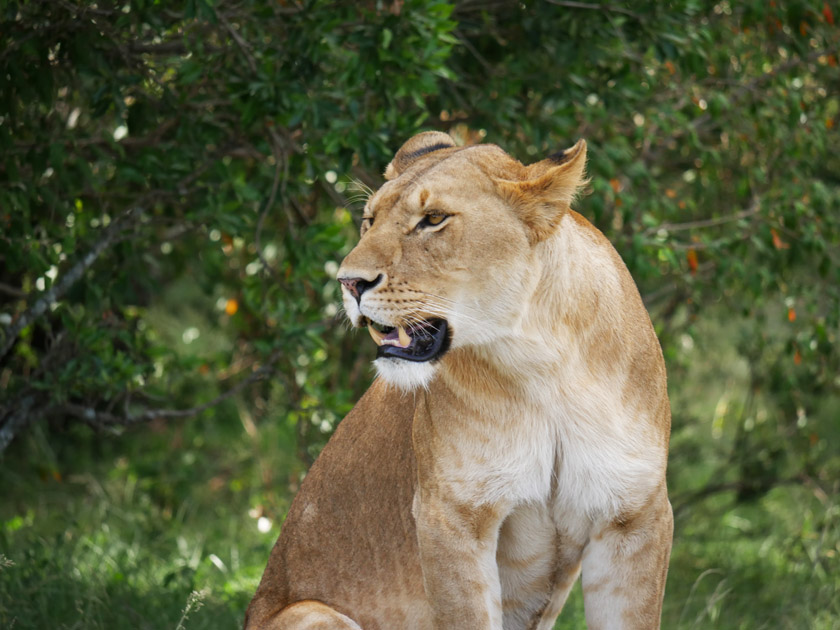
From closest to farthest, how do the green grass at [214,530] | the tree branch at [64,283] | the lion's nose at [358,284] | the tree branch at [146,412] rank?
the lion's nose at [358,284]
the tree branch at [64,283]
the green grass at [214,530]
the tree branch at [146,412]

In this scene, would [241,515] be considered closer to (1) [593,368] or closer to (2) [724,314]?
(2) [724,314]

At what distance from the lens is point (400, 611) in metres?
3.07

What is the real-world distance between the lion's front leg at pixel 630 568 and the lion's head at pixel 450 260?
0.62m

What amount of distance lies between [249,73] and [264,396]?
300cm

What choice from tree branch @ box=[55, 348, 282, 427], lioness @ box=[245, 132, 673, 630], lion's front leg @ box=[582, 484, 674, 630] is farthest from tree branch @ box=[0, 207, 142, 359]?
lion's front leg @ box=[582, 484, 674, 630]

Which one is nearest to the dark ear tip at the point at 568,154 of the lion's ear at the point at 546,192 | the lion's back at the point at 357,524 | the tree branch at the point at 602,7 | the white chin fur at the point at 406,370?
the lion's ear at the point at 546,192

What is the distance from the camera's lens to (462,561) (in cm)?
271

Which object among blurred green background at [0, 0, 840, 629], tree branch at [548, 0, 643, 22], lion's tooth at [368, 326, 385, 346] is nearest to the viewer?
lion's tooth at [368, 326, 385, 346]

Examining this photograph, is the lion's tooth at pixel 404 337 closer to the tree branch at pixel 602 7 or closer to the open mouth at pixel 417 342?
the open mouth at pixel 417 342

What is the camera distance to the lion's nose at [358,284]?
8.41 feet

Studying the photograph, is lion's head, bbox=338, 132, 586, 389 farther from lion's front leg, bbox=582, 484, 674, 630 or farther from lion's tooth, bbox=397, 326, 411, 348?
lion's front leg, bbox=582, 484, 674, 630

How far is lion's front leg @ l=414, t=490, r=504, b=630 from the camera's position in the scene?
271 cm

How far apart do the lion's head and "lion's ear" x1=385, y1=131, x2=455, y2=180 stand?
294mm

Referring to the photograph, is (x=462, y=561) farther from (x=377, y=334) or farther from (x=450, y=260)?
(x=450, y=260)
